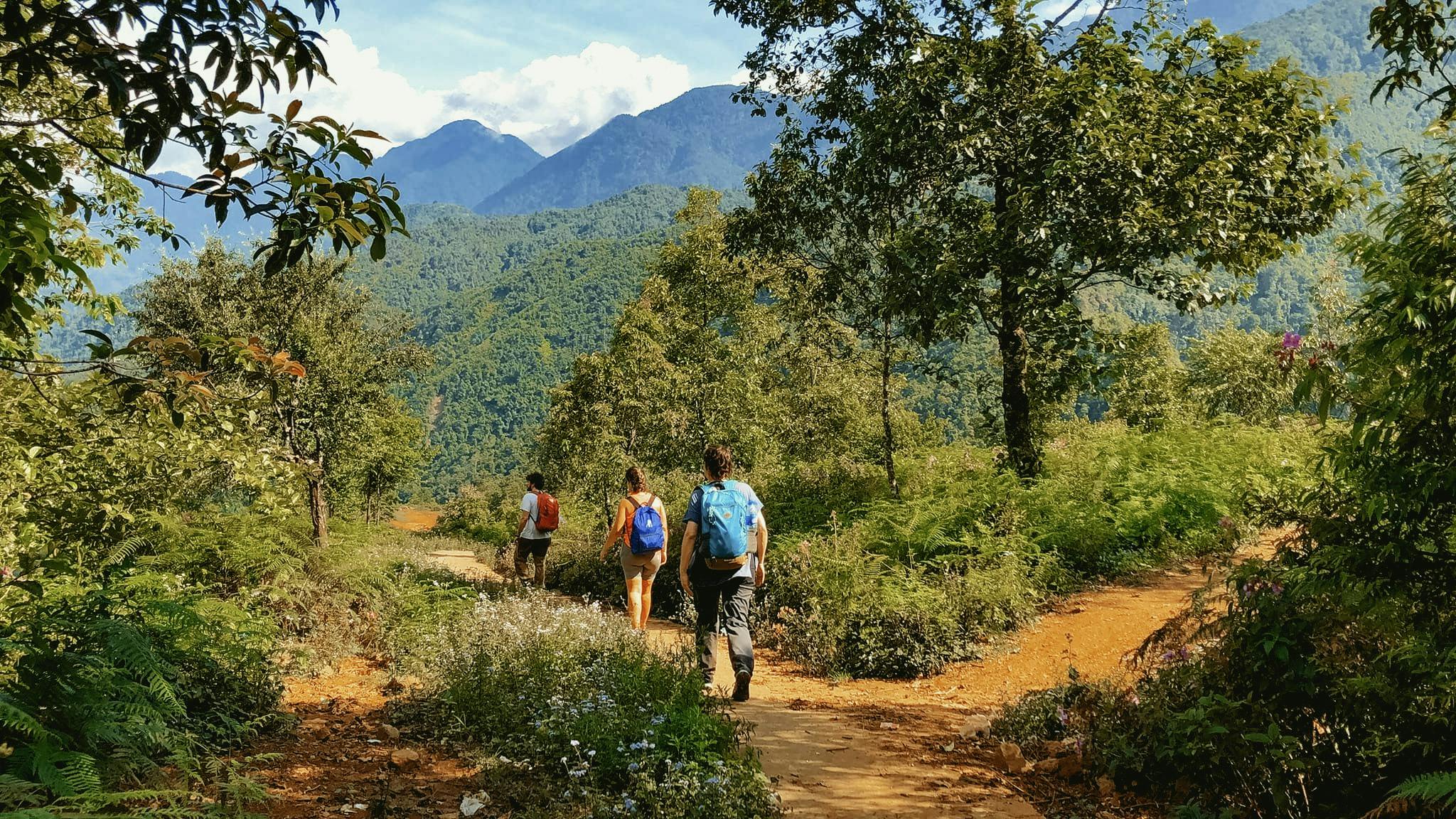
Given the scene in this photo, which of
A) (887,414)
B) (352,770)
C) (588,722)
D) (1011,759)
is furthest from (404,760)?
(887,414)

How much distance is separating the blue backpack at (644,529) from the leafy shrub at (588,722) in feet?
4.20

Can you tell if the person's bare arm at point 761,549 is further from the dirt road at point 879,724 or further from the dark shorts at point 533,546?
the dark shorts at point 533,546

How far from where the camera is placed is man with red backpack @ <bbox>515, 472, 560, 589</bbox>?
12.3 metres

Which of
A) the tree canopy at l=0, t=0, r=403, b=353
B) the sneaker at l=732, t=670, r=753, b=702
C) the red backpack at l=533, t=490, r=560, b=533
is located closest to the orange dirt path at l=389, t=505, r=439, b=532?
the red backpack at l=533, t=490, r=560, b=533

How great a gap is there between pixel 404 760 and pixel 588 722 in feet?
4.73

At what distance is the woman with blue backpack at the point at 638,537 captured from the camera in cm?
877

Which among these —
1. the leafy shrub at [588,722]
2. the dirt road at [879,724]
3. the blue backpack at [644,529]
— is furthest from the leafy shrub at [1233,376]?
the leafy shrub at [588,722]

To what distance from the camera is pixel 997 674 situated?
27.3 feet

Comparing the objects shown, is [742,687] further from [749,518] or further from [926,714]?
[926,714]

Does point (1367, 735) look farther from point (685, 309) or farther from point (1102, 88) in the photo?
point (685, 309)

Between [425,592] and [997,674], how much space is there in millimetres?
6396

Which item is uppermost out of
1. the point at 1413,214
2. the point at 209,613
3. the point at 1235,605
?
the point at 1413,214

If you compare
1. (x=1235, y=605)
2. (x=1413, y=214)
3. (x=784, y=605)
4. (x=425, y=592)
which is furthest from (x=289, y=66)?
(x=784, y=605)

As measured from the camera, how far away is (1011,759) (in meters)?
5.80
